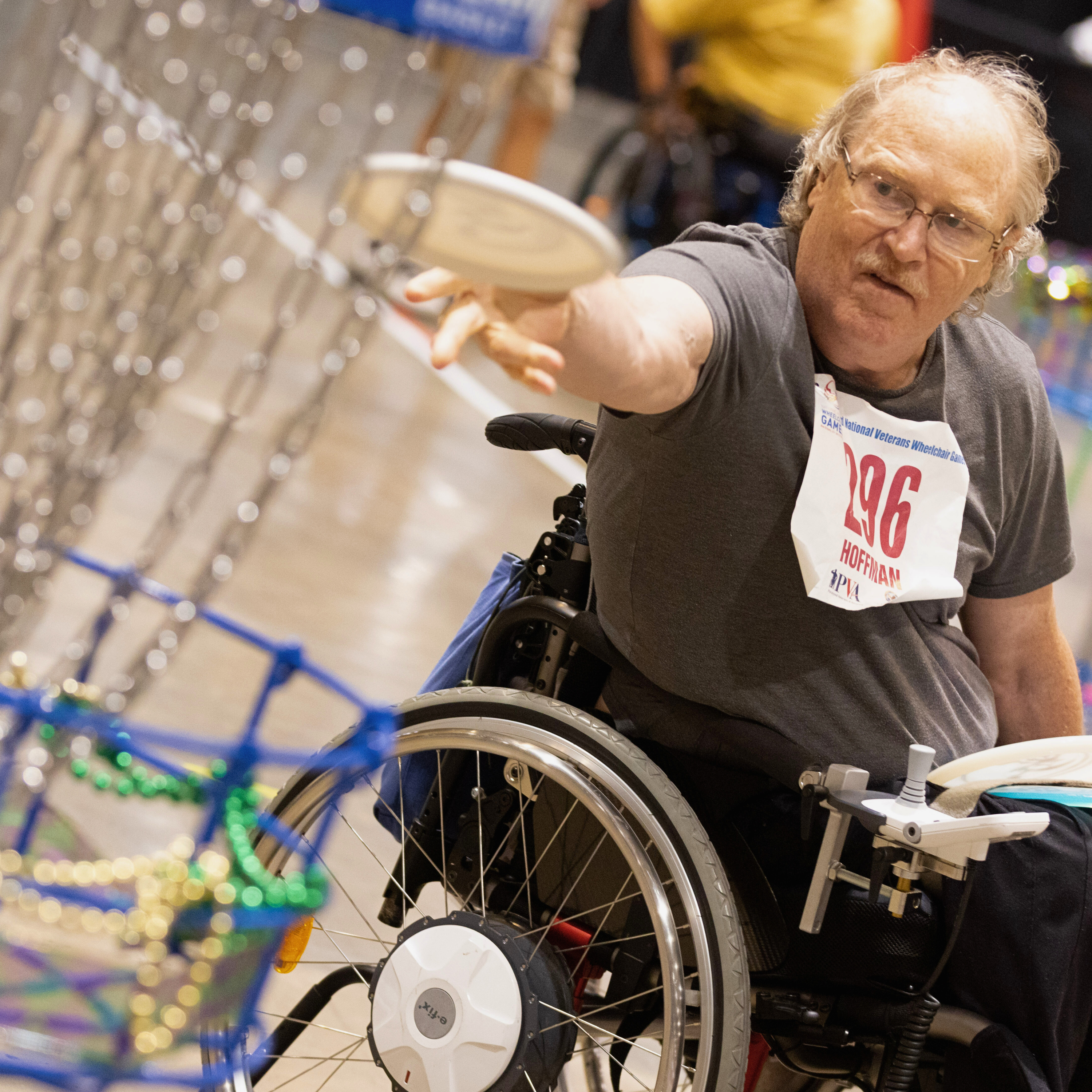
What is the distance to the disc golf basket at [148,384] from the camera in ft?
2.45

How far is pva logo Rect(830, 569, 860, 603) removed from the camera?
1.47 metres

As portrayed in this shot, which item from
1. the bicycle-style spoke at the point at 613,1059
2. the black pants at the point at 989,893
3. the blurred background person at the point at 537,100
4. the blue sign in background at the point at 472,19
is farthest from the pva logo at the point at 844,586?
the blurred background person at the point at 537,100

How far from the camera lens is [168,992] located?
31.1 inches

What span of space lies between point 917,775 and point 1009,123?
745mm

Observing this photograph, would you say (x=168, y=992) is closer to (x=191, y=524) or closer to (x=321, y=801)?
(x=321, y=801)

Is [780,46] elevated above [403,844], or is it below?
above

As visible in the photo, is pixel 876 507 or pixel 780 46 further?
pixel 780 46

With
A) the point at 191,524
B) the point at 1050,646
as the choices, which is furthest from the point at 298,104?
the point at 1050,646

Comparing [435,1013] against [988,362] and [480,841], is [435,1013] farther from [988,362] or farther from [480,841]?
[988,362]

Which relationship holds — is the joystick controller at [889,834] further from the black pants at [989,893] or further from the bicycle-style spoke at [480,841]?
the bicycle-style spoke at [480,841]

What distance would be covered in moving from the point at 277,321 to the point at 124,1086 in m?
1.31

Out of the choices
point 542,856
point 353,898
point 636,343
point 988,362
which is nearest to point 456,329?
point 636,343

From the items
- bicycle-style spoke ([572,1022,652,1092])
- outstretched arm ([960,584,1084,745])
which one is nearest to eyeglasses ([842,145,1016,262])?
outstretched arm ([960,584,1084,745])

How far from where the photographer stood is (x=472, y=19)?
0.65m
